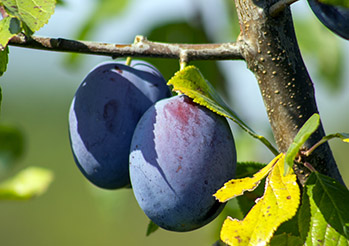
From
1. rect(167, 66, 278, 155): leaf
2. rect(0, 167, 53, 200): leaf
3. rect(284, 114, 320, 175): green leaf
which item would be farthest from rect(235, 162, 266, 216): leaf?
rect(0, 167, 53, 200): leaf

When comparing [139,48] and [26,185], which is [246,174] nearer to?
[139,48]

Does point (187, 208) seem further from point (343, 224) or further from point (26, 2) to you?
point (26, 2)

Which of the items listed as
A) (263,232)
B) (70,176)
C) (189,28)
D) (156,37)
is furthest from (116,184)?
(70,176)

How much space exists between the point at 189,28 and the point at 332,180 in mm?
1050

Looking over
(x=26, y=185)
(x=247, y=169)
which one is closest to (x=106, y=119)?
(x=247, y=169)

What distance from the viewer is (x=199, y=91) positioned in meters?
0.73

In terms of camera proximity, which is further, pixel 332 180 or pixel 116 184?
pixel 116 184

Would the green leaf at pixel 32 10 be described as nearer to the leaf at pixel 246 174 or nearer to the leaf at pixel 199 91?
the leaf at pixel 199 91

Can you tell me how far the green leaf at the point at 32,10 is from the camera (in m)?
0.64

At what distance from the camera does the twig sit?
628 millimetres

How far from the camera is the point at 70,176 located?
7875 mm

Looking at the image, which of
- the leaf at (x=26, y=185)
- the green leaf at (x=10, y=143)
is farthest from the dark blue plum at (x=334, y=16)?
the green leaf at (x=10, y=143)

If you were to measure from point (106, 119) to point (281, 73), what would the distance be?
0.30 m

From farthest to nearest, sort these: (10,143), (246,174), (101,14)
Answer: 1. (101,14)
2. (10,143)
3. (246,174)
